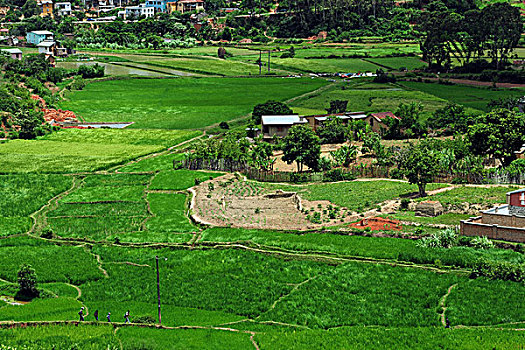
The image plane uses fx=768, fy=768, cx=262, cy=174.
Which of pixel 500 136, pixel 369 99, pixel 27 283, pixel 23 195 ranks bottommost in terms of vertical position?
pixel 23 195

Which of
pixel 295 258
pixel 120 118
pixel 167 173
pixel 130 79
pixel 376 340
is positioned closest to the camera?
pixel 376 340

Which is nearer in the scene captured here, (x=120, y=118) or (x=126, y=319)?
(x=126, y=319)

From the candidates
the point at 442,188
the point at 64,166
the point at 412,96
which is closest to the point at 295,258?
the point at 442,188

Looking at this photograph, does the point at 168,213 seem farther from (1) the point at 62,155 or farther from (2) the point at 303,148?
(1) the point at 62,155

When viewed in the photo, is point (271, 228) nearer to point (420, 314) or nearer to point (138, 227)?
point (138, 227)

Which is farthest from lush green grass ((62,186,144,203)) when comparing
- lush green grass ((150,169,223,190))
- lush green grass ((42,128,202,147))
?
lush green grass ((42,128,202,147))

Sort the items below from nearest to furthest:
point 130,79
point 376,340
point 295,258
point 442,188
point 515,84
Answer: point 376,340 → point 295,258 → point 442,188 → point 515,84 → point 130,79

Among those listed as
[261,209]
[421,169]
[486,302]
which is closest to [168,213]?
[261,209]
